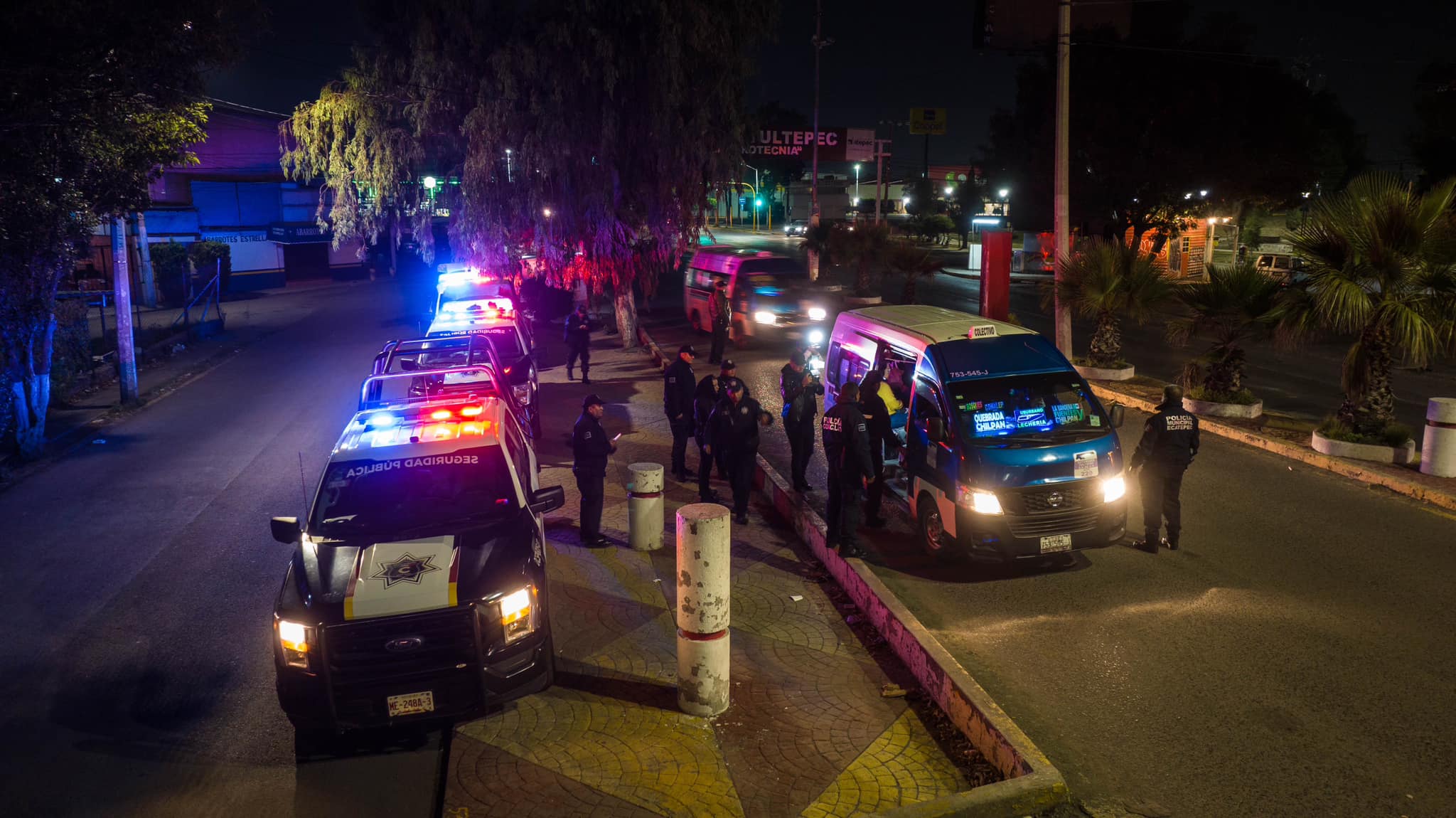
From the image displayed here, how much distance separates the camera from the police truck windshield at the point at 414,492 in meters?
6.86

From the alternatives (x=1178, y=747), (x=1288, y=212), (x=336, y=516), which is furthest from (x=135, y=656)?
(x=1288, y=212)

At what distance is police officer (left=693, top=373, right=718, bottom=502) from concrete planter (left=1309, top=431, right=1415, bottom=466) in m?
8.07

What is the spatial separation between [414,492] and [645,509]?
2.96 m

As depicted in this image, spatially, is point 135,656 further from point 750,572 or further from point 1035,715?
point 1035,715

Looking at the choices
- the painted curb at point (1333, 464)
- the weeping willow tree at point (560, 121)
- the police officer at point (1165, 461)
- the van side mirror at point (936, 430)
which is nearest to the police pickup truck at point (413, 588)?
the van side mirror at point (936, 430)

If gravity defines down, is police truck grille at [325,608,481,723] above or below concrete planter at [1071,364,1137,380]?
below

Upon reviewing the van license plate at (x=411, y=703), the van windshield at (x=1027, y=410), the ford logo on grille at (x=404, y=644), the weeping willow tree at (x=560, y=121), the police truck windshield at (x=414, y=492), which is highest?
the weeping willow tree at (x=560, y=121)

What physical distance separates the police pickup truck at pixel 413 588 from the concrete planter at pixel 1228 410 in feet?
37.7

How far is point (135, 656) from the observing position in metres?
7.57

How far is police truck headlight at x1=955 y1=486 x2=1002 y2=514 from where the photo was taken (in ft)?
27.4

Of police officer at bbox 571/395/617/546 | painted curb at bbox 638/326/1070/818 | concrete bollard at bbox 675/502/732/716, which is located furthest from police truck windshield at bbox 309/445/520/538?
painted curb at bbox 638/326/1070/818

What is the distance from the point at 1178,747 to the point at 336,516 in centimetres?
600

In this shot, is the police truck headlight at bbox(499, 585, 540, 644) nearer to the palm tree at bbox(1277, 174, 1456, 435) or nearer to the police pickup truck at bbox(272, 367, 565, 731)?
the police pickup truck at bbox(272, 367, 565, 731)

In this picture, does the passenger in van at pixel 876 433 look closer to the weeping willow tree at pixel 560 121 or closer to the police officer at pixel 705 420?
the police officer at pixel 705 420
